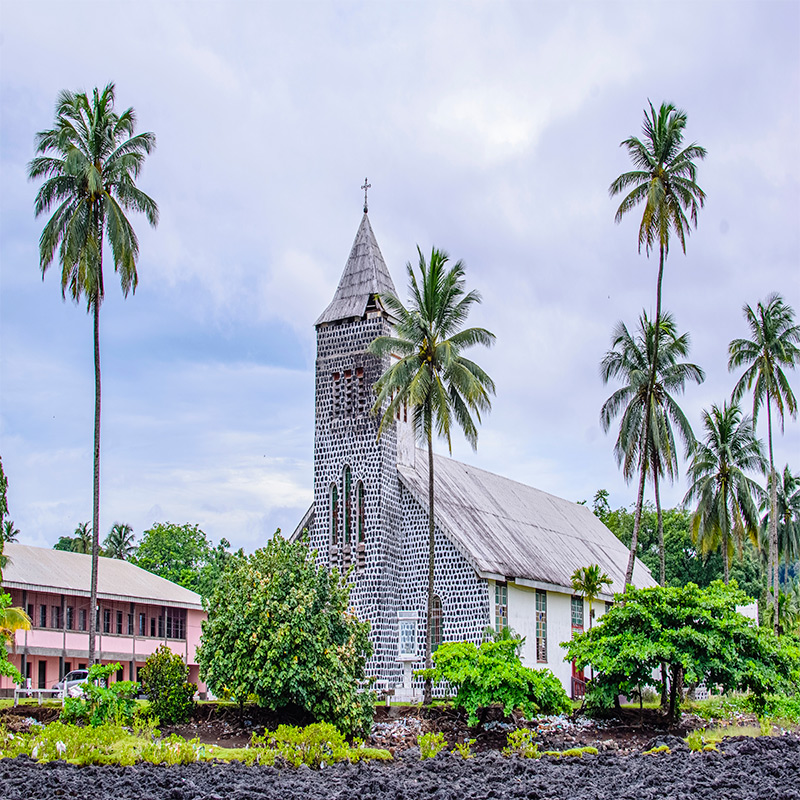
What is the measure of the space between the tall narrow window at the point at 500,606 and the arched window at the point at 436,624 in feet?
6.18

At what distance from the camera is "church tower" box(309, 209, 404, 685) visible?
115ft

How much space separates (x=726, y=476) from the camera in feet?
156

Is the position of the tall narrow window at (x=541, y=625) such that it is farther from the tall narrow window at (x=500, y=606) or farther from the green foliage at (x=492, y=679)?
the green foliage at (x=492, y=679)

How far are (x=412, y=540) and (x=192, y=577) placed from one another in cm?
4125

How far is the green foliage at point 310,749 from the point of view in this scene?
60.6 feet

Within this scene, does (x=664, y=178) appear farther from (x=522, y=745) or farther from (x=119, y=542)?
(x=119, y=542)

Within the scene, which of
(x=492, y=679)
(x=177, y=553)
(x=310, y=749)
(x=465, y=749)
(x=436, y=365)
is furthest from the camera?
(x=177, y=553)

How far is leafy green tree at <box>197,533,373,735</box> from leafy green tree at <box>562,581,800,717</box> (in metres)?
5.79

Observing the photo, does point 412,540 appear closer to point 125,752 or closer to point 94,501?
point 94,501

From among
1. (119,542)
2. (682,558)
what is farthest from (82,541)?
(682,558)

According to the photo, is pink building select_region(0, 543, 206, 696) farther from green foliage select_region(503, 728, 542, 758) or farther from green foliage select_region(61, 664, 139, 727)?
green foliage select_region(503, 728, 542, 758)

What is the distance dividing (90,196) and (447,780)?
20.1m

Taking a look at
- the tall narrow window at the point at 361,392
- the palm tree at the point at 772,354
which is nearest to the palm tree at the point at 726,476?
the palm tree at the point at 772,354

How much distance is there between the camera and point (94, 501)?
28844 millimetres
